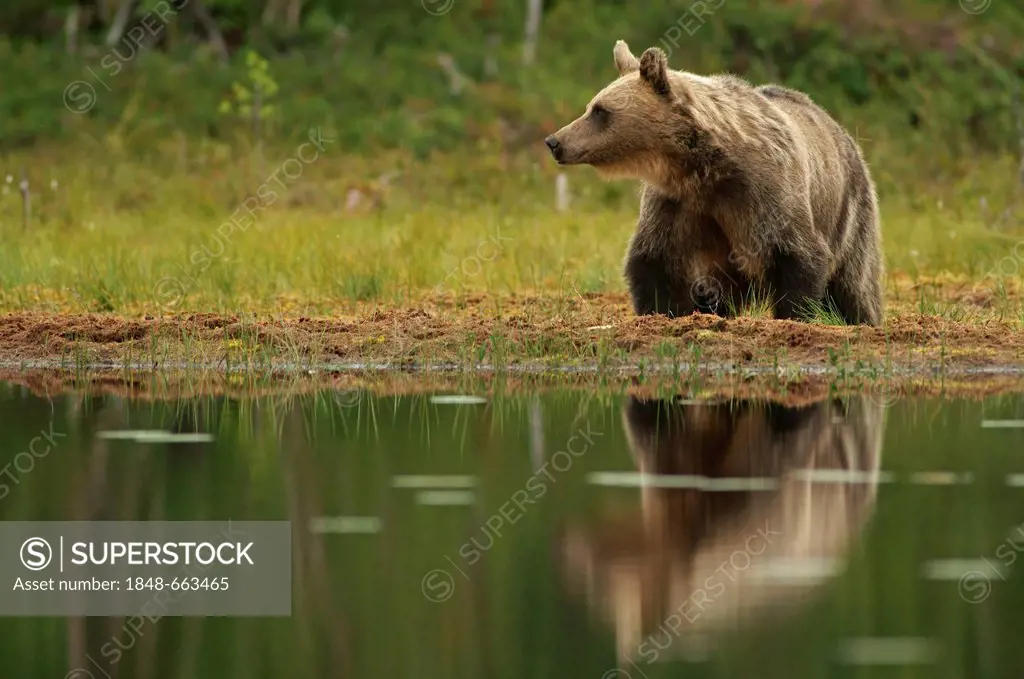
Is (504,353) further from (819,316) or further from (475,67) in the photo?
(475,67)

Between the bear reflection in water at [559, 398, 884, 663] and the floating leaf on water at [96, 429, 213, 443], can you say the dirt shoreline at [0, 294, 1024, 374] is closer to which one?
the bear reflection in water at [559, 398, 884, 663]

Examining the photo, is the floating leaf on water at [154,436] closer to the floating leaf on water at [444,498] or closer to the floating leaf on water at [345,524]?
the floating leaf on water at [444,498]

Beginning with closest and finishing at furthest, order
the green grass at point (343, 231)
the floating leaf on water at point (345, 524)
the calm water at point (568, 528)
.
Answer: the calm water at point (568, 528), the floating leaf on water at point (345, 524), the green grass at point (343, 231)

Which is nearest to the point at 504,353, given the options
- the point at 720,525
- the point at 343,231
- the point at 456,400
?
the point at 456,400

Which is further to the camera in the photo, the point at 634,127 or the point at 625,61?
the point at 625,61

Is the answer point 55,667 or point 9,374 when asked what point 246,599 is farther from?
point 9,374

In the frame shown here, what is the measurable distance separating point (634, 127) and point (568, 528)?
194 inches

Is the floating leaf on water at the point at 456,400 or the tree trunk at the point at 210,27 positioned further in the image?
the tree trunk at the point at 210,27

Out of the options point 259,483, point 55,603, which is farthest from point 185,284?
point 55,603

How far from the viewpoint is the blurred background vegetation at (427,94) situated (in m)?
22.9

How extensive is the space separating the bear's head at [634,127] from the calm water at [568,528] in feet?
6.16

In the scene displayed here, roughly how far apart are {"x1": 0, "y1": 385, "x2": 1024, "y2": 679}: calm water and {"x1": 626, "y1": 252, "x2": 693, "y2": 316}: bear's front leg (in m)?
1.80

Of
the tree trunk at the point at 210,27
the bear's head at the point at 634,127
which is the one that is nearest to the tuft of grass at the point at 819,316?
the bear's head at the point at 634,127

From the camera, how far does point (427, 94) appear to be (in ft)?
91.9
